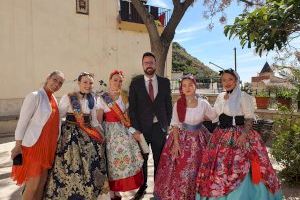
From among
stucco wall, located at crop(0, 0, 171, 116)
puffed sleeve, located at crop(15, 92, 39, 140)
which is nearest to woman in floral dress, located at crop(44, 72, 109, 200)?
puffed sleeve, located at crop(15, 92, 39, 140)

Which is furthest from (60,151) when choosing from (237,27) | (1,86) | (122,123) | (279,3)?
(1,86)

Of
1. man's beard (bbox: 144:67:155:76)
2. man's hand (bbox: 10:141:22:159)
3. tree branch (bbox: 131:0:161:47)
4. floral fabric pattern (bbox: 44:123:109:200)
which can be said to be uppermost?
tree branch (bbox: 131:0:161:47)

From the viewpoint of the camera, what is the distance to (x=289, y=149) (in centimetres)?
552

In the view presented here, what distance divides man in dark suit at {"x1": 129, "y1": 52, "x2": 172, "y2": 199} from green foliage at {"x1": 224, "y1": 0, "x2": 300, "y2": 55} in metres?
1.12

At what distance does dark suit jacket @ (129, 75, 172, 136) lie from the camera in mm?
4773

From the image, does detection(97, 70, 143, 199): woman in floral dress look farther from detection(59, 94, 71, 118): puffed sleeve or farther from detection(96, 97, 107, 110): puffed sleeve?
detection(59, 94, 71, 118): puffed sleeve

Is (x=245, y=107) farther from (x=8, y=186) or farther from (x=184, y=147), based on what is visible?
(x=8, y=186)

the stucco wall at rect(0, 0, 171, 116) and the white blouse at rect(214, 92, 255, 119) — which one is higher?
the stucco wall at rect(0, 0, 171, 116)

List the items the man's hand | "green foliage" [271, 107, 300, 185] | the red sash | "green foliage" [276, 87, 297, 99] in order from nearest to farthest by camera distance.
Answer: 1. the man's hand
2. the red sash
3. "green foliage" [271, 107, 300, 185]
4. "green foliage" [276, 87, 297, 99]

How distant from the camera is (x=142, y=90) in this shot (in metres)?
4.79

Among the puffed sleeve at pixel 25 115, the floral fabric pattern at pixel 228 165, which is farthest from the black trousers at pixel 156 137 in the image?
the puffed sleeve at pixel 25 115

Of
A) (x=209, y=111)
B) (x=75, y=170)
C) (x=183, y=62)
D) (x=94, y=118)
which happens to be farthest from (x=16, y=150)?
(x=183, y=62)

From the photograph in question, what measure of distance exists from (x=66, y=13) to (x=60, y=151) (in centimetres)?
956

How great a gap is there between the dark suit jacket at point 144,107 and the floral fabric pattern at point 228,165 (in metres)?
0.80
